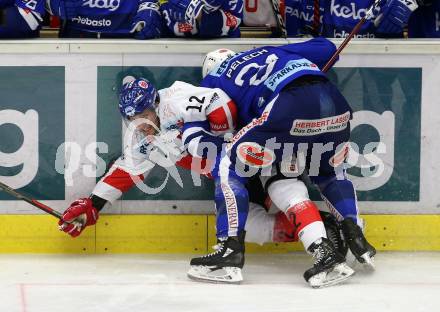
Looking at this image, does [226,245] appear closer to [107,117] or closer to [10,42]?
[107,117]

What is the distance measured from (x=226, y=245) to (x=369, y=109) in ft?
3.23

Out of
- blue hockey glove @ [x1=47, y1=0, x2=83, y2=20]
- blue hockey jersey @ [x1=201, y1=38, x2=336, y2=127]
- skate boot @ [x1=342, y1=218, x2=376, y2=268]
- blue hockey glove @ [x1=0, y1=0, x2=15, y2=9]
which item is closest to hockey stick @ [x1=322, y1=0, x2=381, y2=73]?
blue hockey jersey @ [x1=201, y1=38, x2=336, y2=127]

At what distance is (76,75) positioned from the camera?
5.23m

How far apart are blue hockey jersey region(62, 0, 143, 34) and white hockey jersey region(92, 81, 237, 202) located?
610 millimetres

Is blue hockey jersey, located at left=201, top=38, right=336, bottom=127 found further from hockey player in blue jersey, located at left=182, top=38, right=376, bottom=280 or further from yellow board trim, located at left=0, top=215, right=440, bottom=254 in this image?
yellow board trim, located at left=0, top=215, right=440, bottom=254

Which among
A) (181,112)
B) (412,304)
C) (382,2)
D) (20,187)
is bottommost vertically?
(412,304)

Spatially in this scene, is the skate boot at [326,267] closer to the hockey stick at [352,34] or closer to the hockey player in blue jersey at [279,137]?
the hockey player in blue jersey at [279,137]

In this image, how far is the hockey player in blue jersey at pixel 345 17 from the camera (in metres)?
5.43

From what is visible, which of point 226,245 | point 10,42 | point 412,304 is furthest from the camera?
point 10,42

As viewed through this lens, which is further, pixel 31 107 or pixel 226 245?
pixel 31 107

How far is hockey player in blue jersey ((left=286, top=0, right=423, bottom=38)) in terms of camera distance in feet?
17.8

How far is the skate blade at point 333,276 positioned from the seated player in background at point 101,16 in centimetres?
144

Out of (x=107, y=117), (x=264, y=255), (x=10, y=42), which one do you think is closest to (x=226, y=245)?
(x=264, y=255)

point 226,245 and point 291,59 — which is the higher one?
point 291,59
